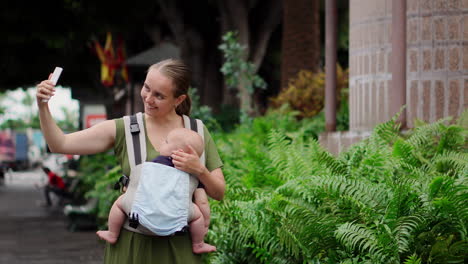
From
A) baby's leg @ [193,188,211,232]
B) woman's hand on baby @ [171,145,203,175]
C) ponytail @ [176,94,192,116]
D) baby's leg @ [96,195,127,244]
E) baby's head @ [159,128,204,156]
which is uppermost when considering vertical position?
ponytail @ [176,94,192,116]

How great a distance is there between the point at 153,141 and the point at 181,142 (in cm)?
21

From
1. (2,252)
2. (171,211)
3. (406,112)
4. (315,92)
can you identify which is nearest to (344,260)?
(171,211)

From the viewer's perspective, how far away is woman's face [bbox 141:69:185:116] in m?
3.69

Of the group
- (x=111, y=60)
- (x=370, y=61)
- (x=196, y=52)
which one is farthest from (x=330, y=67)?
(x=111, y=60)

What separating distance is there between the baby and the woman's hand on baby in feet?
0.12

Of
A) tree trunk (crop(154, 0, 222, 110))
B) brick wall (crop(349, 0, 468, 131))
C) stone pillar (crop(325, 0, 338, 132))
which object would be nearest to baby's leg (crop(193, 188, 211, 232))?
brick wall (crop(349, 0, 468, 131))

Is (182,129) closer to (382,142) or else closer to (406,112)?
(382,142)

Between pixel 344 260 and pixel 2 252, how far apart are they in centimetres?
806

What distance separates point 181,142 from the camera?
3.62 meters

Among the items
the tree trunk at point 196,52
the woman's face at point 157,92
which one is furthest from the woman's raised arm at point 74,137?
the tree trunk at point 196,52

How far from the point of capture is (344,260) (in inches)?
194

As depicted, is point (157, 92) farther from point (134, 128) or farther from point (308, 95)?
point (308, 95)

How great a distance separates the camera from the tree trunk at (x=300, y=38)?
50.8 ft

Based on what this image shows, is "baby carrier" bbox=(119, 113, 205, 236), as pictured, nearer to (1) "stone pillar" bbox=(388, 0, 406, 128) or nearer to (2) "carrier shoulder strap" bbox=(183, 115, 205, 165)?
(2) "carrier shoulder strap" bbox=(183, 115, 205, 165)
